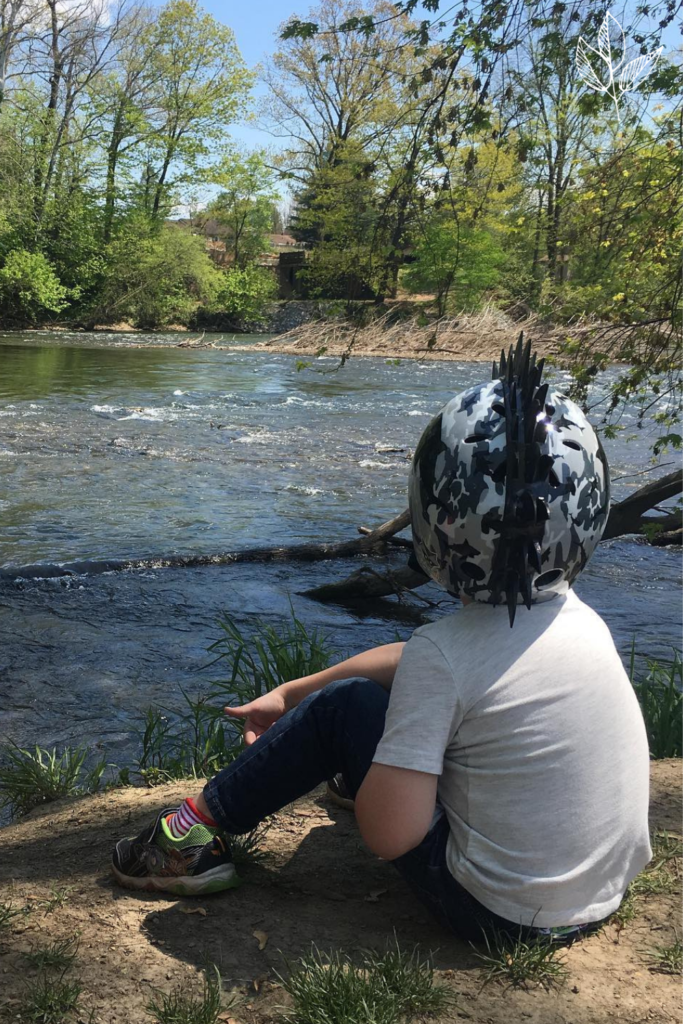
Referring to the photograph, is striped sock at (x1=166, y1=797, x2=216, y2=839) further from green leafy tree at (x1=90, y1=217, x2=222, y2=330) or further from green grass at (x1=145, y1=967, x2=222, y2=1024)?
green leafy tree at (x1=90, y1=217, x2=222, y2=330)

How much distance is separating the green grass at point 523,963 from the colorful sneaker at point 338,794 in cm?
96

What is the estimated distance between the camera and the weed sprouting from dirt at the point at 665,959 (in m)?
2.42

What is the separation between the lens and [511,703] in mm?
2145

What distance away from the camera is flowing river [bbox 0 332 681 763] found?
237 inches

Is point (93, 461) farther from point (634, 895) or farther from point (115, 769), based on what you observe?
point (634, 895)

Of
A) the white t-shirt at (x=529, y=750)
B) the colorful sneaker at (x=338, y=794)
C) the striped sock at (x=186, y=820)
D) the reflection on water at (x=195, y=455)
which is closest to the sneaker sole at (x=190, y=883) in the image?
the striped sock at (x=186, y=820)

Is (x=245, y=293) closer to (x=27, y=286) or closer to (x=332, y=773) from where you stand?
(x=27, y=286)

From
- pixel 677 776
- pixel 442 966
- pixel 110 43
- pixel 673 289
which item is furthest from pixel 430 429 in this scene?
pixel 110 43

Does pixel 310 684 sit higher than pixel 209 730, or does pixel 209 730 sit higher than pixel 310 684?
pixel 310 684

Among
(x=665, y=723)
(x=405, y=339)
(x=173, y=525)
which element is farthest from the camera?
(x=405, y=339)

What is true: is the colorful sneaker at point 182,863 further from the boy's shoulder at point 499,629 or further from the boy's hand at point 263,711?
the boy's shoulder at point 499,629

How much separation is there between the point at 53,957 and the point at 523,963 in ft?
3.77

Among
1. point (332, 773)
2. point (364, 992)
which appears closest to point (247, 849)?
point (332, 773)

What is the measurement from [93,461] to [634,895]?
1163 centimetres
